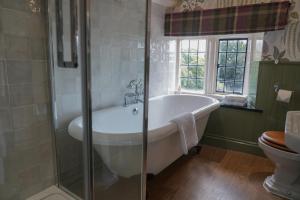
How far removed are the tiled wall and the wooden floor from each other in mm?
1011

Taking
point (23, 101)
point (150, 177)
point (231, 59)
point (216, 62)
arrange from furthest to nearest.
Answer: point (216, 62), point (231, 59), point (150, 177), point (23, 101)

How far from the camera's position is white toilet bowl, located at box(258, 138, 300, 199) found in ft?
6.33

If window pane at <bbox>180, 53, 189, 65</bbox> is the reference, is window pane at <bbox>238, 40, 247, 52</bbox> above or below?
above

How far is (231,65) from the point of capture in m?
3.16

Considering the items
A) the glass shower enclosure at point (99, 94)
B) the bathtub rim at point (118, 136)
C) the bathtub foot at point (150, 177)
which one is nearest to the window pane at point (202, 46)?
the glass shower enclosure at point (99, 94)

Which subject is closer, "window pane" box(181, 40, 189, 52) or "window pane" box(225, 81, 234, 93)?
"window pane" box(225, 81, 234, 93)

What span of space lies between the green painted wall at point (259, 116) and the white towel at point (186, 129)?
99 centimetres

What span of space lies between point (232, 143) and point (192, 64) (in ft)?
4.48

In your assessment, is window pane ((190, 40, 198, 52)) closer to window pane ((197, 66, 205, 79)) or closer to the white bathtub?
window pane ((197, 66, 205, 79))

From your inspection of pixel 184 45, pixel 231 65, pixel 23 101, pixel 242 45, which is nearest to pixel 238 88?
pixel 231 65

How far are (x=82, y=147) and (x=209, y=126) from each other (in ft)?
6.77

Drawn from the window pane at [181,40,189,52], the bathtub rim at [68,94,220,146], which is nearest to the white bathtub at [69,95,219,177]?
the bathtub rim at [68,94,220,146]

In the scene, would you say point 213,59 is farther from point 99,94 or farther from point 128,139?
point 128,139

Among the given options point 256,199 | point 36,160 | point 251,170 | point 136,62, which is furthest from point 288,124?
point 36,160
